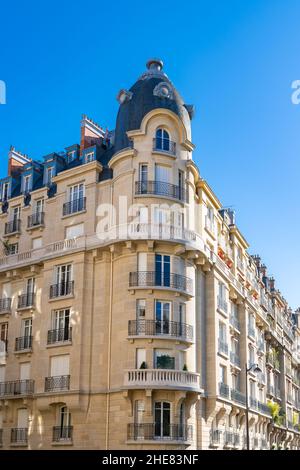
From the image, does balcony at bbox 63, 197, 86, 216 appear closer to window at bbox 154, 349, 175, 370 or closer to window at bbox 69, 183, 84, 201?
window at bbox 69, 183, 84, 201

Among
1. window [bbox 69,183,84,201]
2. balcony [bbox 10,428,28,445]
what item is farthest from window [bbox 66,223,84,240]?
balcony [bbox 10,428,28,445]

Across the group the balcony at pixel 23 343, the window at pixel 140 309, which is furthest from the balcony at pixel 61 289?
the window at pixel 140 309

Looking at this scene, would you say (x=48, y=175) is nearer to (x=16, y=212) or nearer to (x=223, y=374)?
(x=16, y=212)

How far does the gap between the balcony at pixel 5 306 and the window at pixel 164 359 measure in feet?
35.3

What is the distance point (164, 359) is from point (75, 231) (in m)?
9.43

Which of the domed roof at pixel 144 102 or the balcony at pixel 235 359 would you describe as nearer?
Result: the domed roof at pixel 144 102

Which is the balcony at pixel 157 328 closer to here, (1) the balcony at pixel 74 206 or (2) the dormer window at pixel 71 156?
(1) the balcony at pixel 74 206

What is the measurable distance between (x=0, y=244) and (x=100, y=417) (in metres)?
14.4

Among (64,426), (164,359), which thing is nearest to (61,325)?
(64,426)

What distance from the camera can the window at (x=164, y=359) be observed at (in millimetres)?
30905

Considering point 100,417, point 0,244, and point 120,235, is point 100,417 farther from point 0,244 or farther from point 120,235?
point 0,244

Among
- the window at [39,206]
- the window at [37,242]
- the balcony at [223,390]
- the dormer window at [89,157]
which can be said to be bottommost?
the balcony at [223,390]

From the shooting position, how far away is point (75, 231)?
36000mm
